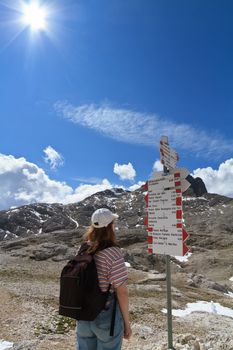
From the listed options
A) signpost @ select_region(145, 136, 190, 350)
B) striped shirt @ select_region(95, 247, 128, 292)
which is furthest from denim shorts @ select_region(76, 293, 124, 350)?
signpost @ select_region(145, 136, 190, 350)

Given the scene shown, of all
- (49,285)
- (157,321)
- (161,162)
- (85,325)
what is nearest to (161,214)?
(161,162)

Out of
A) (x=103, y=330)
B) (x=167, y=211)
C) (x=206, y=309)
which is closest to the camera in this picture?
(x=103, y=330)

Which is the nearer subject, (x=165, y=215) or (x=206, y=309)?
(x=165, y=215)

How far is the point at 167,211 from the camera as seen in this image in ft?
28.6

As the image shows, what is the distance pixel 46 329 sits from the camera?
12.5 m

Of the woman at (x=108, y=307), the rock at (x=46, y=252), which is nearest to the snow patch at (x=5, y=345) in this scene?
the woman at (x=108, y=307)

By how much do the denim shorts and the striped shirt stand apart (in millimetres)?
244

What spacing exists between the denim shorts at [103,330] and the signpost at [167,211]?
3161 mm

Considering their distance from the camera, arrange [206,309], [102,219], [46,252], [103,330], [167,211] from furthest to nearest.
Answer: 1. [46,252]
2. [206,309]
3. [167,211]
4. [102,219]
5. [103,330]

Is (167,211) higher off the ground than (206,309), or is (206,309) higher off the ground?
(167,211)

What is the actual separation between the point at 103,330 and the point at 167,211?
3.78 metres

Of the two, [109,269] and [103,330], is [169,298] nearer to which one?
[103,330]

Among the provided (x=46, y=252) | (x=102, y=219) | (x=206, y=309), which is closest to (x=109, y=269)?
(x=102, y=219)

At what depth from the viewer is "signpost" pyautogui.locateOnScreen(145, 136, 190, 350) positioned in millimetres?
8500
